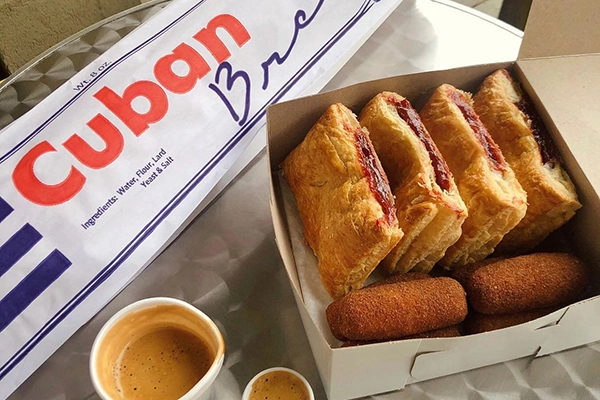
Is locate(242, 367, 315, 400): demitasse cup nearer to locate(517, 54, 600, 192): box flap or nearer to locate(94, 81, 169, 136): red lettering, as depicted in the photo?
locate(94, 81, 169, 136): red lettering

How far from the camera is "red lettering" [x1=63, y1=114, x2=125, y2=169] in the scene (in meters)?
1.03

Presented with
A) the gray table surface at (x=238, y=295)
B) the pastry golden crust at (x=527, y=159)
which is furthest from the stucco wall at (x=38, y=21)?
the pastry golden crust at (x=527, y=159)

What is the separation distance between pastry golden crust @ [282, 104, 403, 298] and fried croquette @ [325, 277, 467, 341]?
55mm

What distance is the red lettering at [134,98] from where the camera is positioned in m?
1.08

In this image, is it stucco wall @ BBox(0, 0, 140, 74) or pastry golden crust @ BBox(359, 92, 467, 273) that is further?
stucco wall @ BBox(0, 0, 140, 74)

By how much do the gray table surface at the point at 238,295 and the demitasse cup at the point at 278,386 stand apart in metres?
0.08

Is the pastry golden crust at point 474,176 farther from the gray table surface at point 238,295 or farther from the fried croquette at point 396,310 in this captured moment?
the gray table surface at point 238,295

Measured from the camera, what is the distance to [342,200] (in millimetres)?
1050

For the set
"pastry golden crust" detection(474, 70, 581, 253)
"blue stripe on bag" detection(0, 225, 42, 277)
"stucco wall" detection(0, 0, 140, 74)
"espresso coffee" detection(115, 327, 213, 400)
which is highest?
"stucco wall" detection(0, 0, 140, 74)

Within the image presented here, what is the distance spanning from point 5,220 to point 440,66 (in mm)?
1075

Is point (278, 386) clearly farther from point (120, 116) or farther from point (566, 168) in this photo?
point (566, 168)

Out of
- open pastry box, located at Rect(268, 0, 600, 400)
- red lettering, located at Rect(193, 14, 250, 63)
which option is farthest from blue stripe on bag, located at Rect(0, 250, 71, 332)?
red lettering, located at Rect(193, 14, 250, 63)

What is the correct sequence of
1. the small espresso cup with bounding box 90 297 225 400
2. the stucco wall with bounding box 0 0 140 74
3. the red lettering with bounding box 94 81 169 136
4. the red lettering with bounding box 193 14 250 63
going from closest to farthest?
the small espresso cup with bounding box 90 297 225 400
the red lettering with bounding box 94 81 169 136
the red lettering with bounding box 193 14 250 63
the stucco wall with bounding box 0 0 140 74

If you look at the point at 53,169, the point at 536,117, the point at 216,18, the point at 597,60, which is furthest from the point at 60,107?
the point at 597,60
